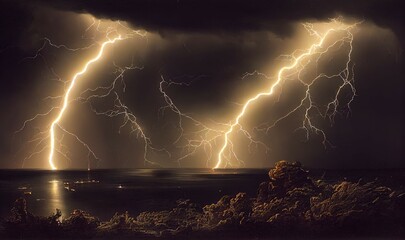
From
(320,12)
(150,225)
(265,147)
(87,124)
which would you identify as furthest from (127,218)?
(320,12)

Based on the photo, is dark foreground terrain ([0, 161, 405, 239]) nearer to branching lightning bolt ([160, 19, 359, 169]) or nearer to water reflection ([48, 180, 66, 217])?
water reflection ([48, 180, 66, 217])

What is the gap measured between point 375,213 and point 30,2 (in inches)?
218

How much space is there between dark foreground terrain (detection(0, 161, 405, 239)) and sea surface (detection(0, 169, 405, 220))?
9cm

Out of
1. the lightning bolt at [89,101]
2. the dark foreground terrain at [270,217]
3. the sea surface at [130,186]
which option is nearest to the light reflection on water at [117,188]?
the sea surface at [130,186]

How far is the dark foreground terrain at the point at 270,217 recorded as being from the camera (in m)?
8.62

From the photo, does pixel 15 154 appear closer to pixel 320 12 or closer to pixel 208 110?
pixel 208 110

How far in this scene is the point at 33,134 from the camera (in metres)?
8.90

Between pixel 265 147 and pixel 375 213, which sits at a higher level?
pixel 265 147

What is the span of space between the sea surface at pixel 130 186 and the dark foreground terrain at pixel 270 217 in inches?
3.7

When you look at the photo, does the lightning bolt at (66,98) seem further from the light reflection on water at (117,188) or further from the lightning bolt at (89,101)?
the light reflection on water at (117,188)

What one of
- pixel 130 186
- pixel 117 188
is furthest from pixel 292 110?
pixel 117 188

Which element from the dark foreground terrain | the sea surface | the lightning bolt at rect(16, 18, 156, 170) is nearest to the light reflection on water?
the sea surface

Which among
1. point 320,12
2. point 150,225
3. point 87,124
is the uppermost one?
point 320,12

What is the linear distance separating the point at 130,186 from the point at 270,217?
6.49 ft
